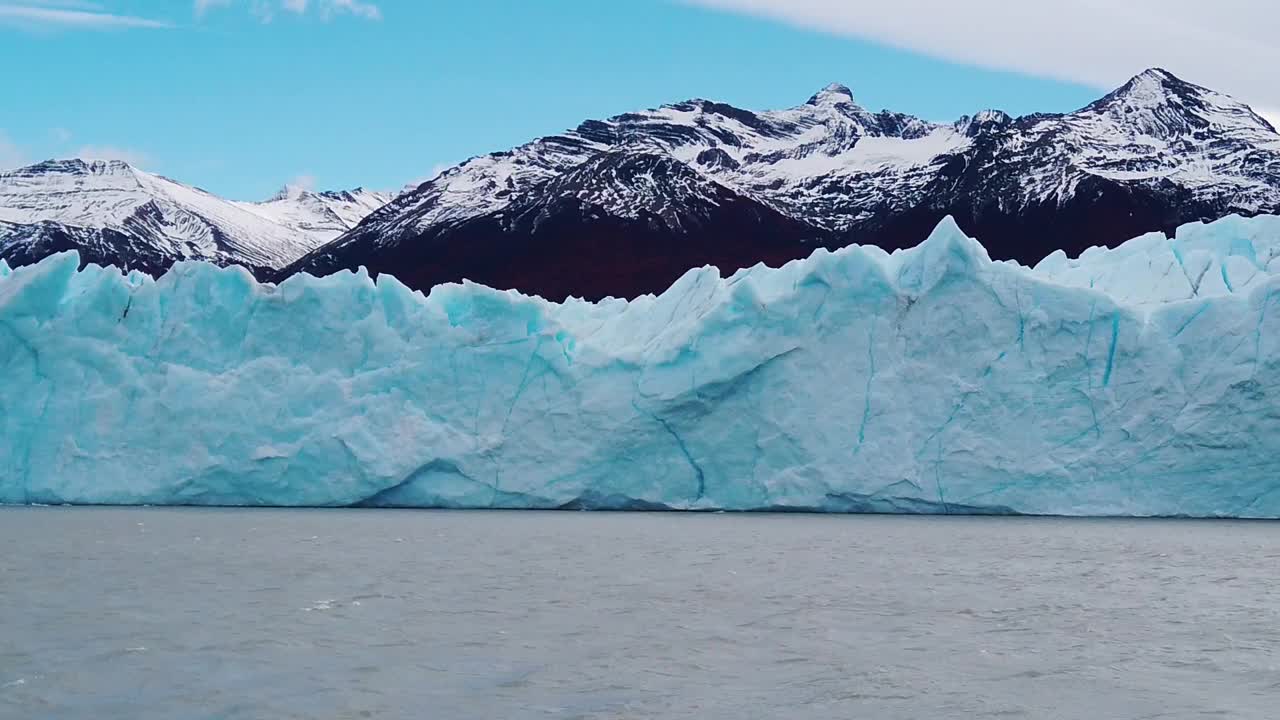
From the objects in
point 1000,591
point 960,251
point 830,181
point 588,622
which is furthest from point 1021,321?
point 830,181

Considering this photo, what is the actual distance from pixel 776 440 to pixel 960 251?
132 inches

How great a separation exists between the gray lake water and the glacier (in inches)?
95.1

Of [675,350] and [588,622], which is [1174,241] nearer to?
[675,350]

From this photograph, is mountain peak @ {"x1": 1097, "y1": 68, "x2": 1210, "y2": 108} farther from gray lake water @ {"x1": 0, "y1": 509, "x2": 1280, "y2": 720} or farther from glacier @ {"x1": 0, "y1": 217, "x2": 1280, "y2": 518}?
gray lake water @ {"x1": 0, "y1": 509, "x2": 1280, "y2": 720}

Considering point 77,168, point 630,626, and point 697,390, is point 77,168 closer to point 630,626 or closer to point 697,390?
point 697,390

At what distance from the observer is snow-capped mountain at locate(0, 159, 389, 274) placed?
5972cm

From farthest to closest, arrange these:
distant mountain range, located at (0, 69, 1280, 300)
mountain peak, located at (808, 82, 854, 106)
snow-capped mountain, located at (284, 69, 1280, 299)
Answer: mountain peak, located at (808, 82, 854, 106)
distant mountain range, located at (0, 69, 1280, 300)
snow-capped mountain, located at (284, 69, 1280, 299)

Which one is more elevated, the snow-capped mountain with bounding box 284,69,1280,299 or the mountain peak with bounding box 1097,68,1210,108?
the mountain peak with bounding box 1097,68,1210,108

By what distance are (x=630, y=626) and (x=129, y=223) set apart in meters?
62.2

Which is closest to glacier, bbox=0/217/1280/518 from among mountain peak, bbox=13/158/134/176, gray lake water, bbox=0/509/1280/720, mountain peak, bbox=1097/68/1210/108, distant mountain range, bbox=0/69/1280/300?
gray lake water, bbox=0/509/1280/720

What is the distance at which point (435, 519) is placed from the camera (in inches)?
660

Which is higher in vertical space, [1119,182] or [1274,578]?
[1119,182]

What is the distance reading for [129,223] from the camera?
64312 millimetres

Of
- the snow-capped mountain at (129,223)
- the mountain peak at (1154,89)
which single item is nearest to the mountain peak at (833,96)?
the mountain peak at (1154,89)
